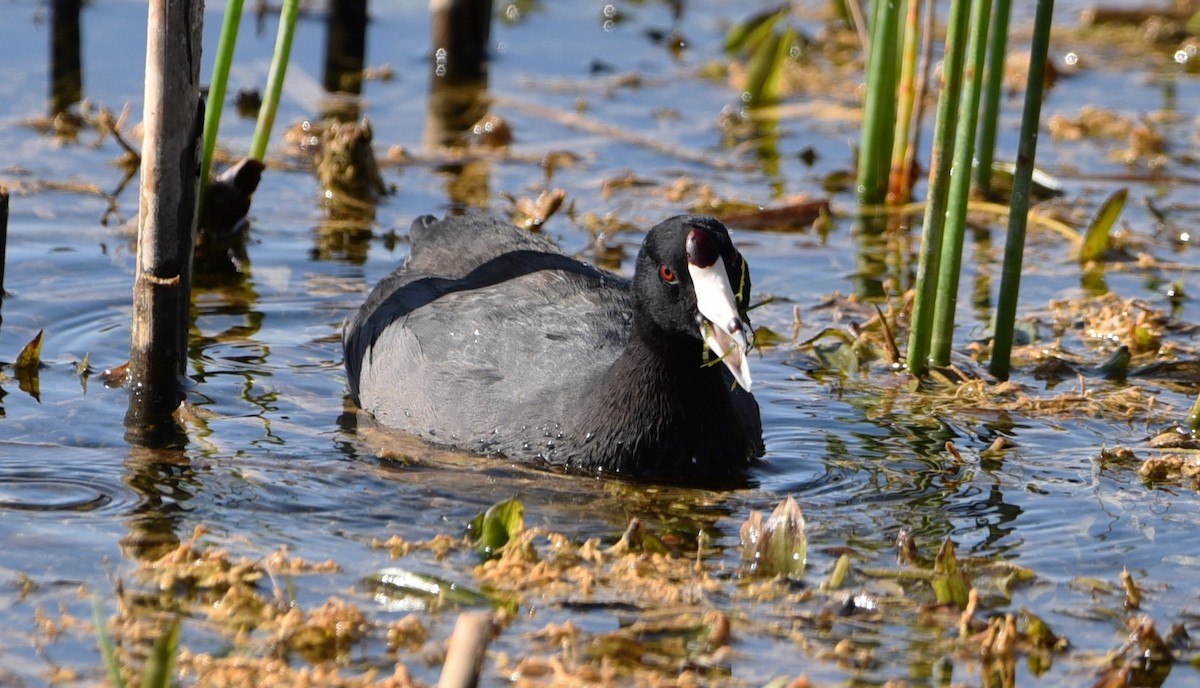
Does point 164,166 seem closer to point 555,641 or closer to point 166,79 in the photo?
point 166,79

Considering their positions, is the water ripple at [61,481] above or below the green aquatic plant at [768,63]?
below

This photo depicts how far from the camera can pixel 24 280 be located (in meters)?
5.57

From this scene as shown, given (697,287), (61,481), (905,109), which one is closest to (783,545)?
(697,287)

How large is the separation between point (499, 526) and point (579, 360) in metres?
0.92

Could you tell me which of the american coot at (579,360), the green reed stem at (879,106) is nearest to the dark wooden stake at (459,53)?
the green reed stem at (879,106)

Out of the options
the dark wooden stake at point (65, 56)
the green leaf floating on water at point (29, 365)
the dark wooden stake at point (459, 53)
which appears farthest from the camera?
the dark wooden stake at point (459, 53)

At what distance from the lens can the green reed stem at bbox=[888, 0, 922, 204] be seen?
6.07 meters

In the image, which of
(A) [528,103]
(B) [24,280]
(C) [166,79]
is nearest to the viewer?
(C) [166,79]

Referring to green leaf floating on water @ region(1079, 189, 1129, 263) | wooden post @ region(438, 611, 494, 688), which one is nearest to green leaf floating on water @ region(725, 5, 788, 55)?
green leaf floating on water @ region(1079, 189, 1129, 263)

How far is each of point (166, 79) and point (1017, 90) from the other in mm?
5707

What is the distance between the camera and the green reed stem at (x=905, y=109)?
6070mm

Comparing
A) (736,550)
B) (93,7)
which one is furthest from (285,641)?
(93,7)

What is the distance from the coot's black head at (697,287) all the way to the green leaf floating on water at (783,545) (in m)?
0.33

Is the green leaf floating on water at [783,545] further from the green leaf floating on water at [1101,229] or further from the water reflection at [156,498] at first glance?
the green leaf floating on water at [1101,229]
